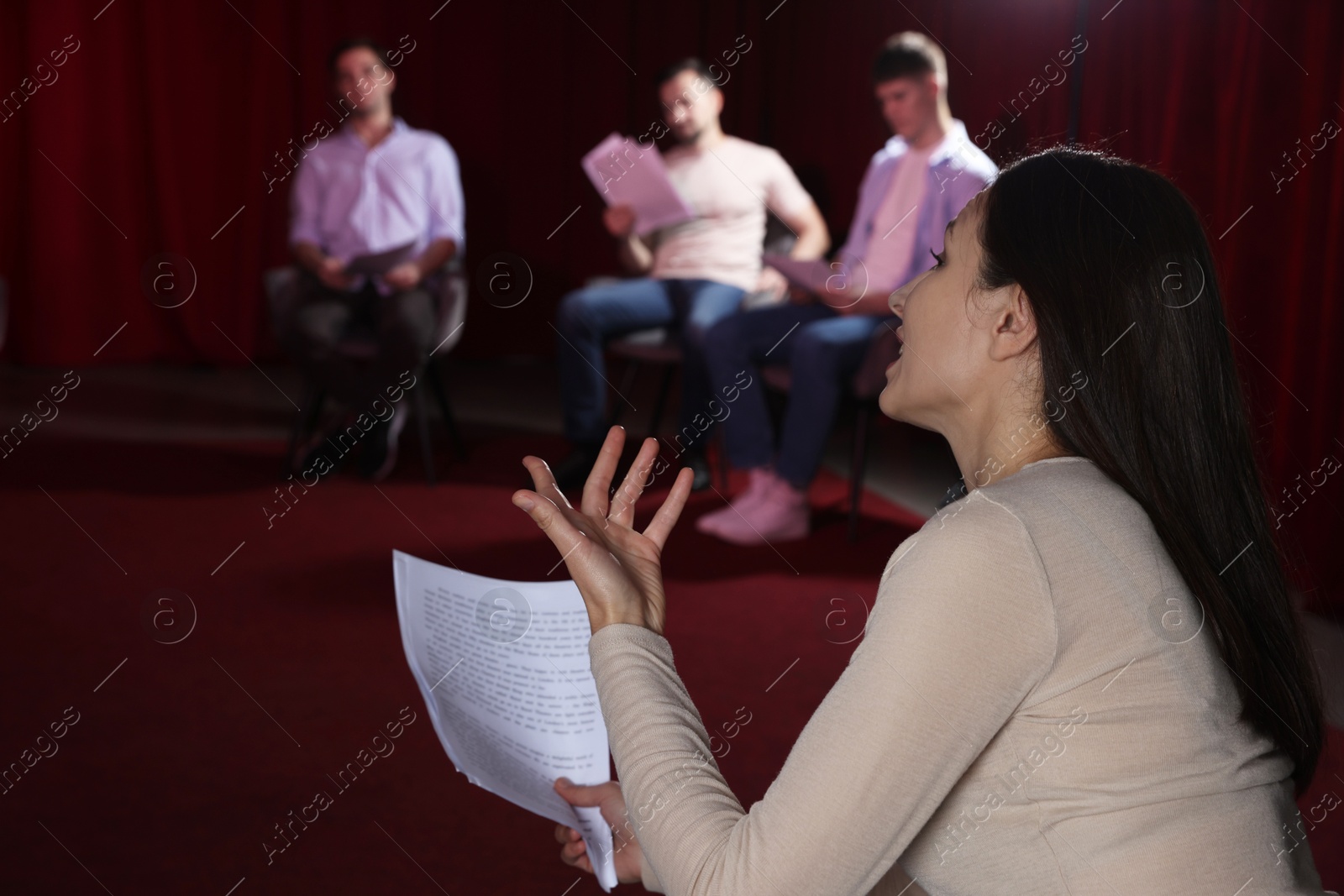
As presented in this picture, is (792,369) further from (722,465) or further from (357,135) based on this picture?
(357,135)

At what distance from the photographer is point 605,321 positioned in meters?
3.44

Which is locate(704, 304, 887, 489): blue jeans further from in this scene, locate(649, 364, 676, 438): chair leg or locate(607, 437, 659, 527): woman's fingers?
locate(607, 437, 659, 527): woman's fingers

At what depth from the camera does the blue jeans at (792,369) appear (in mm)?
2920

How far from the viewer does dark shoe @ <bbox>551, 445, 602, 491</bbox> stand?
3441 millimetres

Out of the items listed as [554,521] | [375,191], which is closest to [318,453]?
[375,191]

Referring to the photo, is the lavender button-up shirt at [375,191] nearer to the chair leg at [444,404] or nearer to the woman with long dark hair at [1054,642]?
the chair leg at [444,404]

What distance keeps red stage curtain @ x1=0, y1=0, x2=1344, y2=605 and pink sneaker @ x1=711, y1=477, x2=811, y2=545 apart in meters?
1.25

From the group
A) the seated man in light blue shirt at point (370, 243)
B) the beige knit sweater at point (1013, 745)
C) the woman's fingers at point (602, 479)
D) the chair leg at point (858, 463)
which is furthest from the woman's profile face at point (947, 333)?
the seated man in light blue shirt at point (370, 243)

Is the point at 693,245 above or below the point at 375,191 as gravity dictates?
below

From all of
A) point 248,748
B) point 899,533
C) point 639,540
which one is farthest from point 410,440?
point 639,540

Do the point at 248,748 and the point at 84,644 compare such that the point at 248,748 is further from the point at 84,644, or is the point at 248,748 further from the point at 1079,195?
the point at 1079,195

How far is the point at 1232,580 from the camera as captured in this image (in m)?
0.74

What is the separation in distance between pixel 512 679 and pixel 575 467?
8.60ft

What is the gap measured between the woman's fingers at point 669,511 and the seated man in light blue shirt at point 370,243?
256 cm
